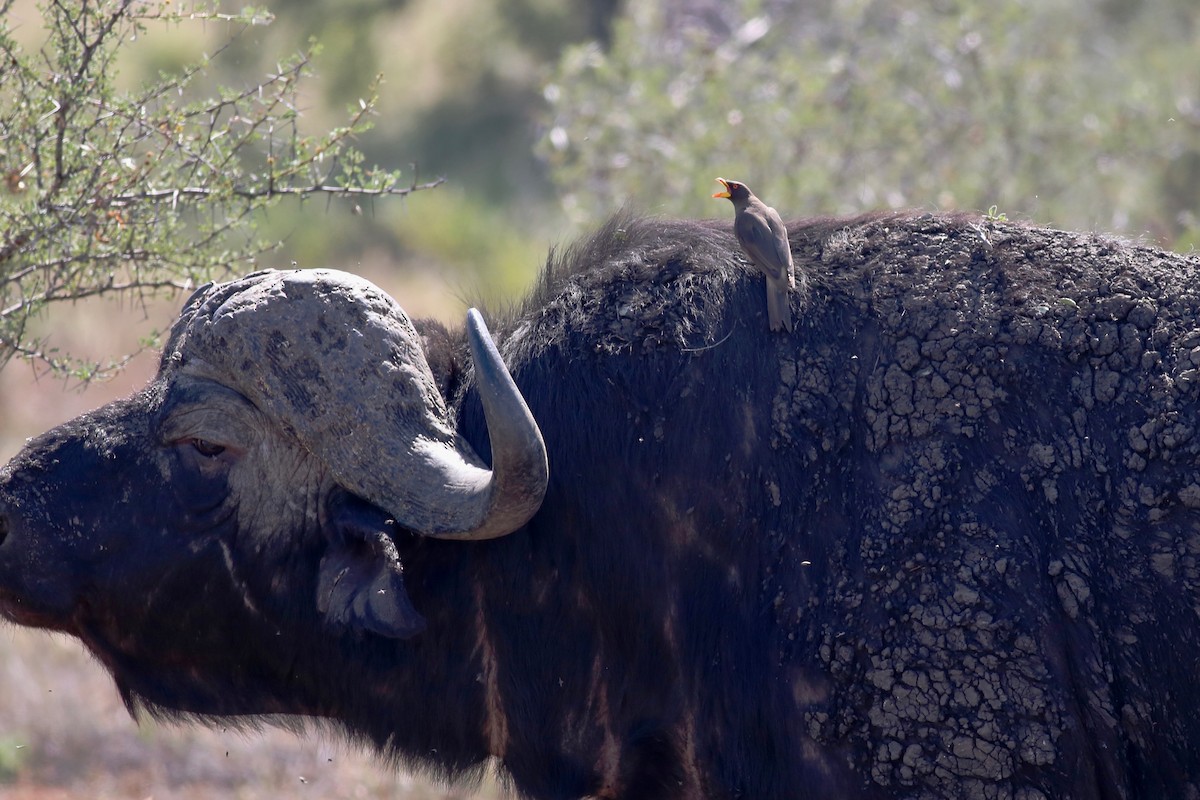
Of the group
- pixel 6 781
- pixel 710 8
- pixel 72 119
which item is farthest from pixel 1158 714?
pixel 710 8

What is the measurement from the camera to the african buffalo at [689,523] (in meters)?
3.54

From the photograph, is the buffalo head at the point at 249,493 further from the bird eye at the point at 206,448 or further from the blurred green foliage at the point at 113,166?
the blurred green foliage at the point at 113,166

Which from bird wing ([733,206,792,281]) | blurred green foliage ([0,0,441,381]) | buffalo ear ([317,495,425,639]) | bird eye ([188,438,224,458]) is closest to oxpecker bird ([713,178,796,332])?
bird wing ([733,206,792,281])

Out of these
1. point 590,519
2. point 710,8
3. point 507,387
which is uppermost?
point 710,8

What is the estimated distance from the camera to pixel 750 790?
146 inches

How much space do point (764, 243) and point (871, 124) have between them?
677 centimetres

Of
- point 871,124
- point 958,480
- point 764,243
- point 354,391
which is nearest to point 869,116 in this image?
point 871,124

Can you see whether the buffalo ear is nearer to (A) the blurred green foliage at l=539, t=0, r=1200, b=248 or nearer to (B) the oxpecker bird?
(B) the oxpecker bird

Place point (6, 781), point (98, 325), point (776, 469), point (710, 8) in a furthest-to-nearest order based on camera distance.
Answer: point (98, 325)
point (710, 8)
point (6, 781)
point (776, 469)

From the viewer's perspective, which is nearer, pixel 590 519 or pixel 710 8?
pixel 590 519

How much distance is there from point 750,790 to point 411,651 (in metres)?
1.16

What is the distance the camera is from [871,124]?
1029 centimetres

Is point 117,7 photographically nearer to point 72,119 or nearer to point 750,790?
point 72,119

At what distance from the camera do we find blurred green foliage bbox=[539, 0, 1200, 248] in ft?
32.5
